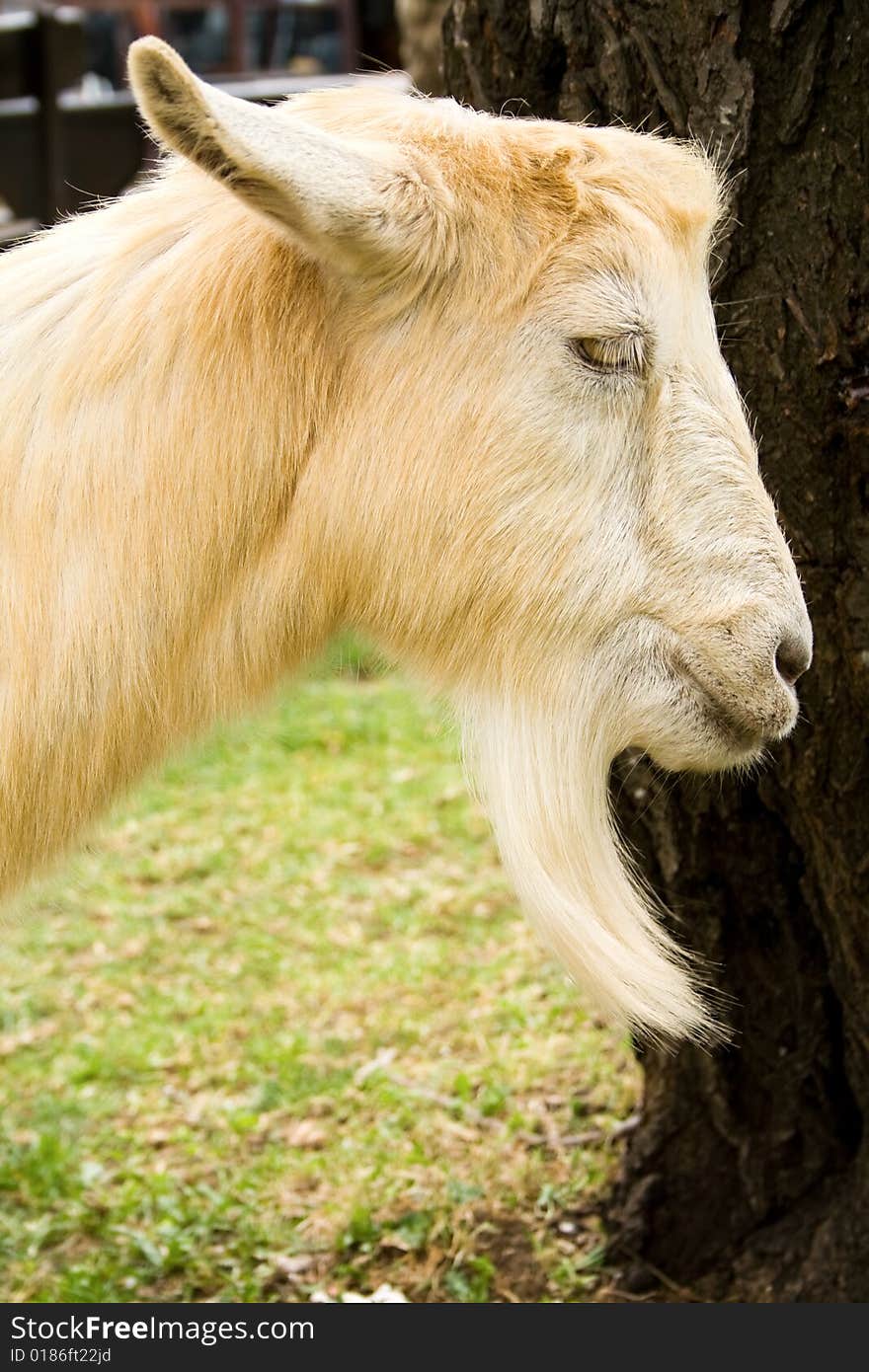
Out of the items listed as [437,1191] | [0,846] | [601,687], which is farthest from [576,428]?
[437,1191]

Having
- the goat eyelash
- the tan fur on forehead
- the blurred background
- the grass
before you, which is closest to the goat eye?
the goat eyelash

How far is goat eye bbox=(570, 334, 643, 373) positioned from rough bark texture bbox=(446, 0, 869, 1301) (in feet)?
1.93

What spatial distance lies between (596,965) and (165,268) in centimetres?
152

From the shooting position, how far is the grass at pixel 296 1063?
155 inches

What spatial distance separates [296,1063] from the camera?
490 cm

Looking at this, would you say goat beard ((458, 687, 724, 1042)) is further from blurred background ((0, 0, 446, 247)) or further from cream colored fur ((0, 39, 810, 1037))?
blurred background ((0, 0, 446, 247))

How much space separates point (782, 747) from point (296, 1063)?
2.37 meters

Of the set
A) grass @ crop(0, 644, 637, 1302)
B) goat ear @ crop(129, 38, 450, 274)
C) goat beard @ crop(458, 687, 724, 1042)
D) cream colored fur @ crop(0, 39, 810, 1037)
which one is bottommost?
grass @ crop(0, 644, 637, 1302)

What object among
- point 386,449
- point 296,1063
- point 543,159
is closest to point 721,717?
point 386,449

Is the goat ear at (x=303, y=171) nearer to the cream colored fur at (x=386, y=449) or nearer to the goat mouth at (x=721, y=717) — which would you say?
the cream colored fur at (x=386, y=449)

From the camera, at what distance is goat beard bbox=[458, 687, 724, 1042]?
9.15ft

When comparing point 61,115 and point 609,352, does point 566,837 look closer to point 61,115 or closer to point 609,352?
point 609,352

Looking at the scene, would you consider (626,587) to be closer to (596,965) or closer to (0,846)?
(596,965)

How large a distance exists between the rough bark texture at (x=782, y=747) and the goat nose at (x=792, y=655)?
430 millimetres
